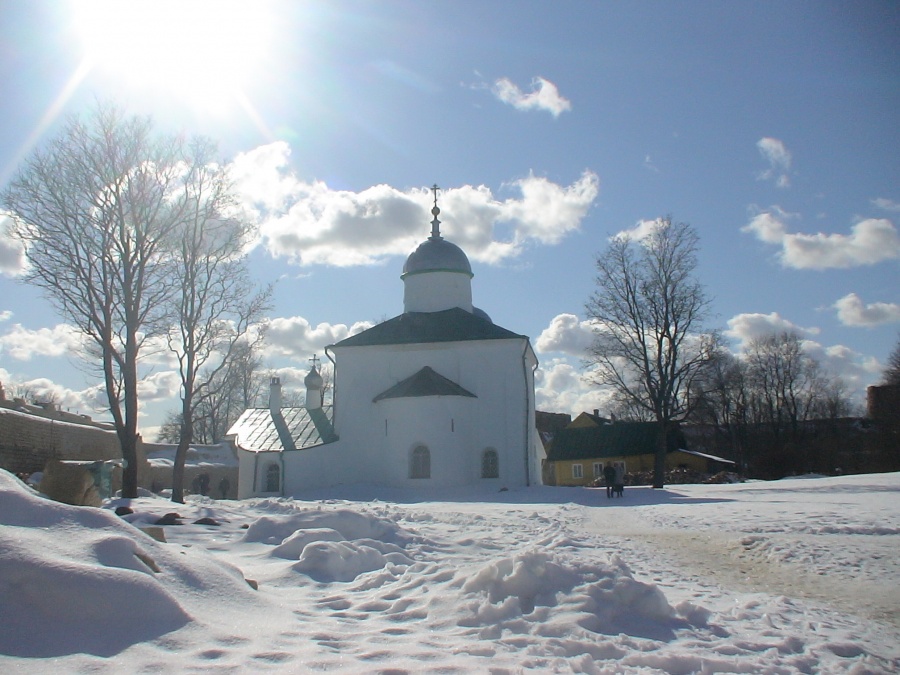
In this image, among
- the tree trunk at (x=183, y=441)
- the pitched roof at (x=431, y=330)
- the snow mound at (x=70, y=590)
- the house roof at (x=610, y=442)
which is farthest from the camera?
the house roof at (x=610, y=442)

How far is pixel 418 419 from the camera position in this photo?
26.3 meters

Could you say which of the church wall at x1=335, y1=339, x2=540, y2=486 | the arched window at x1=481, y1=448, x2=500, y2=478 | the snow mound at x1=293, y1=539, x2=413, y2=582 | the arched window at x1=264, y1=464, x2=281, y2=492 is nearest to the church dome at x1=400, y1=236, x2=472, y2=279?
the church wall at x1=335, y1=339, x2=540, y2=486

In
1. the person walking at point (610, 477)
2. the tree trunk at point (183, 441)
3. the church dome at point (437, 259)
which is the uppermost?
the church dome at point (437, 259)

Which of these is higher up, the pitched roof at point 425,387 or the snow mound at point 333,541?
the pitched roof at point 425,387

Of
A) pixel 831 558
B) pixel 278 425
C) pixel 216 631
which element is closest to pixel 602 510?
pixel 831 558

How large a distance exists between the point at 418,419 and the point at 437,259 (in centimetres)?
877

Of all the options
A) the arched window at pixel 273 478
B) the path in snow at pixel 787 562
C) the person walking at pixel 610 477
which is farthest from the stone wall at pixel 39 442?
the person walking at pixel 610 477

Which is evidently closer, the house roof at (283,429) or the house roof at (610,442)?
the house roof at (283,429)

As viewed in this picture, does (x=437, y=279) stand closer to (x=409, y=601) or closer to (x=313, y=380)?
(x=313, y=380)

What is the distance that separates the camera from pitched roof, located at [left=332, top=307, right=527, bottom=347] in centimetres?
2856

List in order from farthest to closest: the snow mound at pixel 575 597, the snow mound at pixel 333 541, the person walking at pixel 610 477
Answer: the person walking at pixel 610 477 < the snow mound at pixel 333 541 < the snow mound at pixel 575 597

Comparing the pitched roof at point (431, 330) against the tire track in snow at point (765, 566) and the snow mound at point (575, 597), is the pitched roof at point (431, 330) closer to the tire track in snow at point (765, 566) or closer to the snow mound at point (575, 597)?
the tire track in snow at point (765, 566)

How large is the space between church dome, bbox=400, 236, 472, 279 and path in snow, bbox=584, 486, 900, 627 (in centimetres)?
2004

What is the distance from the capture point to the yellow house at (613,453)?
45.6 m
